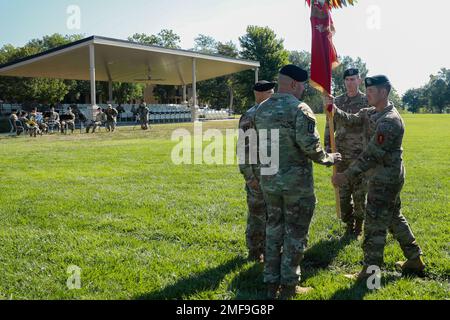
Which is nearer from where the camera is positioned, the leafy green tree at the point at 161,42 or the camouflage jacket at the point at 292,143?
the camouflage jacket at the point at 292,143

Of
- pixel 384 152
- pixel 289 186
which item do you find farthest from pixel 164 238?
pixel 384 152

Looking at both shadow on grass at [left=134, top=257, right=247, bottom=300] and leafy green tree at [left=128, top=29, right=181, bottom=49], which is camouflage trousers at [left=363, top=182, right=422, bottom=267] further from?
leafy green tree at [left=128, top=29, right=181, bottom=49]

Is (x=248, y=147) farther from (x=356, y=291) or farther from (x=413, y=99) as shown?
(x=413, y=99)

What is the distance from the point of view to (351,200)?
5656mm

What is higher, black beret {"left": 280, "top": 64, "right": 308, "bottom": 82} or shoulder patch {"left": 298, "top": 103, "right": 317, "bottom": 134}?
black beret {"left": 280, "top": 64, "right": 308, "bottom": 82}

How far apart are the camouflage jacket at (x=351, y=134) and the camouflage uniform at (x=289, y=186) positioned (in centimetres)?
185

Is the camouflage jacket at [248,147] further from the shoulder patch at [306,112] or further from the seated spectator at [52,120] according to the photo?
the seated spectator at [52,120]

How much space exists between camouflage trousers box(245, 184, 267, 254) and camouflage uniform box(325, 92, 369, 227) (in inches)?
58.8

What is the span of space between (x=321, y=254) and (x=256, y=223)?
0.86m

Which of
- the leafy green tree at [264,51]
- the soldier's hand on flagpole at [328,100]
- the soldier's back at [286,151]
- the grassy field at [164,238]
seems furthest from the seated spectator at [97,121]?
the leafy green tree at [264,51]

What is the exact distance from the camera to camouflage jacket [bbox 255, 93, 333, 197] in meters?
3.57

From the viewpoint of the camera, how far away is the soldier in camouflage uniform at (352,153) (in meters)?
5.46

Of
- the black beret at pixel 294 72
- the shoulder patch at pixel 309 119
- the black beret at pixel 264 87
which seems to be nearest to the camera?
the shoulder patch at pixel 309 119

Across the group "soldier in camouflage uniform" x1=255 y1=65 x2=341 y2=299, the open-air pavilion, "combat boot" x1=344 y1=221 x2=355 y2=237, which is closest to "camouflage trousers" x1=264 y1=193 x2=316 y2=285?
"soldier in camouflage uniform" x1=255 y1=65 x2=341 y2=299
